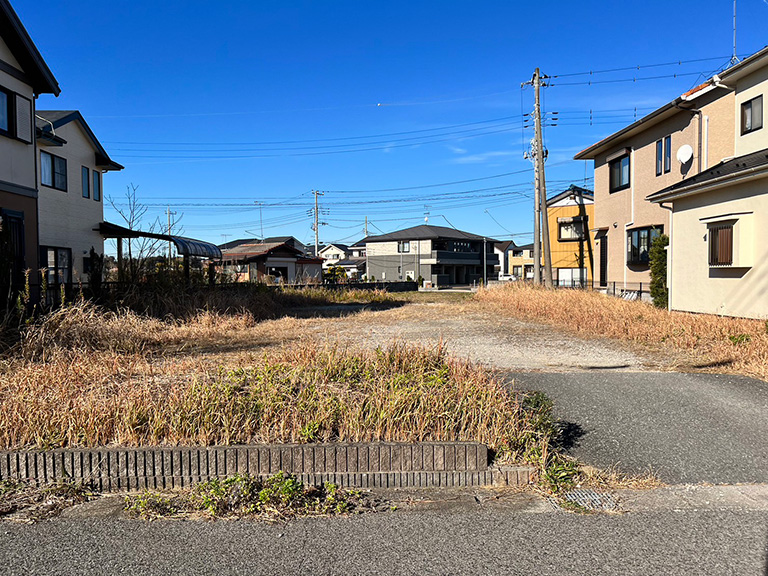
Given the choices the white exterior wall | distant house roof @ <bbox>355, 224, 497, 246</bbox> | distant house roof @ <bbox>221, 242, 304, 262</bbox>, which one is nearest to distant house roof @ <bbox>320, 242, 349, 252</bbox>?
the white exterior wall

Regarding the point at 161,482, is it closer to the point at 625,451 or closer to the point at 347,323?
the point at 625,451

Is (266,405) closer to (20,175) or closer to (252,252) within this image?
(20,175)

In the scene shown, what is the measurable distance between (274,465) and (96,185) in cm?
1938

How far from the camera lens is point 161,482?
3.60 m

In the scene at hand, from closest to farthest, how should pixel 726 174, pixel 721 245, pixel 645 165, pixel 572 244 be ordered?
pixel 726 174
pixel 721 245
pixel 645 165
pixel 572 244

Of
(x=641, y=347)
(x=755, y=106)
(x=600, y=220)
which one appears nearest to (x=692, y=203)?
(x=755, y=106)

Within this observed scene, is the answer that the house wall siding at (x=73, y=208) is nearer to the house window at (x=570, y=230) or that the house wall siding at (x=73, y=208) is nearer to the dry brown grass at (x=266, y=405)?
the dry brown grass at (x=266, y=405)

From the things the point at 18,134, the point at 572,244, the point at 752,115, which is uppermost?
the point at 752,115

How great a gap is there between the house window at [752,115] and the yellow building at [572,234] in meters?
13.7

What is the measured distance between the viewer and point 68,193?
18125 mm

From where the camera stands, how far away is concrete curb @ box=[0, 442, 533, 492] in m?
3.60

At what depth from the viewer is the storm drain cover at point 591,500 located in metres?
3.39

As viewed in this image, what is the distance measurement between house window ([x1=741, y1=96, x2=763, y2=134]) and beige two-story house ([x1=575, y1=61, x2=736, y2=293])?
3.93 feet

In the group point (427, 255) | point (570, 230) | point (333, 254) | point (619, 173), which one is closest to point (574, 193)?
point (570, 230)
